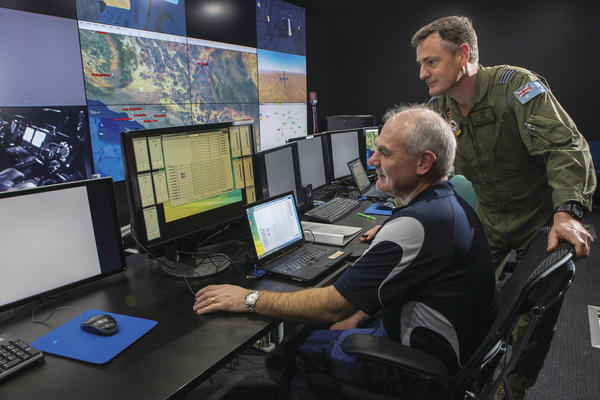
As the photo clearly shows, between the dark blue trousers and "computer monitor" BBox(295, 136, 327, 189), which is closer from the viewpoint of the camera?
the dark blue trousers

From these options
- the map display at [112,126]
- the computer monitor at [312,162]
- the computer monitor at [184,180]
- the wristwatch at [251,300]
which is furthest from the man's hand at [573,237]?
the map display at [112,126]

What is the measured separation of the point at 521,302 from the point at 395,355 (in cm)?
33

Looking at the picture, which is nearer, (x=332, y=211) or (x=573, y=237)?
(x=573, y=237)

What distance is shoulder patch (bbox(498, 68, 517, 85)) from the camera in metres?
1.77

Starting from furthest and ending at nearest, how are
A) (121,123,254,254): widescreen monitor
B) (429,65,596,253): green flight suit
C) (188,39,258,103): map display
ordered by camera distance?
1. (188,39,258,103): map display
2. (429,65,596,253): green flight suit
3. (121,123,254,254): widescreen monitor

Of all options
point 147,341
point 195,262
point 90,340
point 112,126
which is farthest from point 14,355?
point 112,126

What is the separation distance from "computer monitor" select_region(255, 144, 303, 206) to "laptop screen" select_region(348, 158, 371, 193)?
0.66 metres

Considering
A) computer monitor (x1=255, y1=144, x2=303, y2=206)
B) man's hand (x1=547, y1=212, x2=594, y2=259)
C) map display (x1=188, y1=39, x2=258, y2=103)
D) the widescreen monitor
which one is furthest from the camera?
map display (x1=188, y1=39, x2=258, y2=103)

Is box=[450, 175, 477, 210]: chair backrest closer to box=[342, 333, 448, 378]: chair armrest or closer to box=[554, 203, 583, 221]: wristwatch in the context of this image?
box=[554, 203, 583, 221]: wristwatch

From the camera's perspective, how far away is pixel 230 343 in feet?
3.43

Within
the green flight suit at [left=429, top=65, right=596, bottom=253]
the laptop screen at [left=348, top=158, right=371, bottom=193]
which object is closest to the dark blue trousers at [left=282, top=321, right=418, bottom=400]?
the green flight suit at [left=429, top=65, right=596, bottom=253]

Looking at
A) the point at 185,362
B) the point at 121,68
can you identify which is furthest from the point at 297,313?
the point at 121,68

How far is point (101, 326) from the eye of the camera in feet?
3.51

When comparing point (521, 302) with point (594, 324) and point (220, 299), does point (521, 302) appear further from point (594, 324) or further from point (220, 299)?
point (594, 324)
